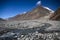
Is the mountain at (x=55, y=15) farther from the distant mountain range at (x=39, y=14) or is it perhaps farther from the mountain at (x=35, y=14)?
the mountain at (x=35, y=14)

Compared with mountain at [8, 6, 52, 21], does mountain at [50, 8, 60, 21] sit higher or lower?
lower

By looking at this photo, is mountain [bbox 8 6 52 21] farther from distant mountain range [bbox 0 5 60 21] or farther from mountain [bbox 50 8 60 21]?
mountain [bbox 50 8 60 21]

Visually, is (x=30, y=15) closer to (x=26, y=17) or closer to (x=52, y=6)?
(x=26, y=17)

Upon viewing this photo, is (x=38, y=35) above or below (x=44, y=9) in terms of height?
below

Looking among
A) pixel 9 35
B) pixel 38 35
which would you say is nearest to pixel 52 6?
pixel 38 35

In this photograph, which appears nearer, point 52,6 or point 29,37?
point 29,37

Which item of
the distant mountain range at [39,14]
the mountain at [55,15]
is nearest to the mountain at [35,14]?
the distant mountain range at [39,14]

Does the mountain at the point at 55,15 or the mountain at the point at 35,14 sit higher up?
the mountain at the point at 35,14

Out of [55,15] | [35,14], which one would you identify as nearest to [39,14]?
[35,14]

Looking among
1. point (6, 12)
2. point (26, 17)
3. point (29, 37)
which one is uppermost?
point (6, 12)

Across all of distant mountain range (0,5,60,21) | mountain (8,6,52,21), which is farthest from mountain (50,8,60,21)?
mountain (8,6,52,21)

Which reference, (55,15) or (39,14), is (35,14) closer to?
(39,14)
